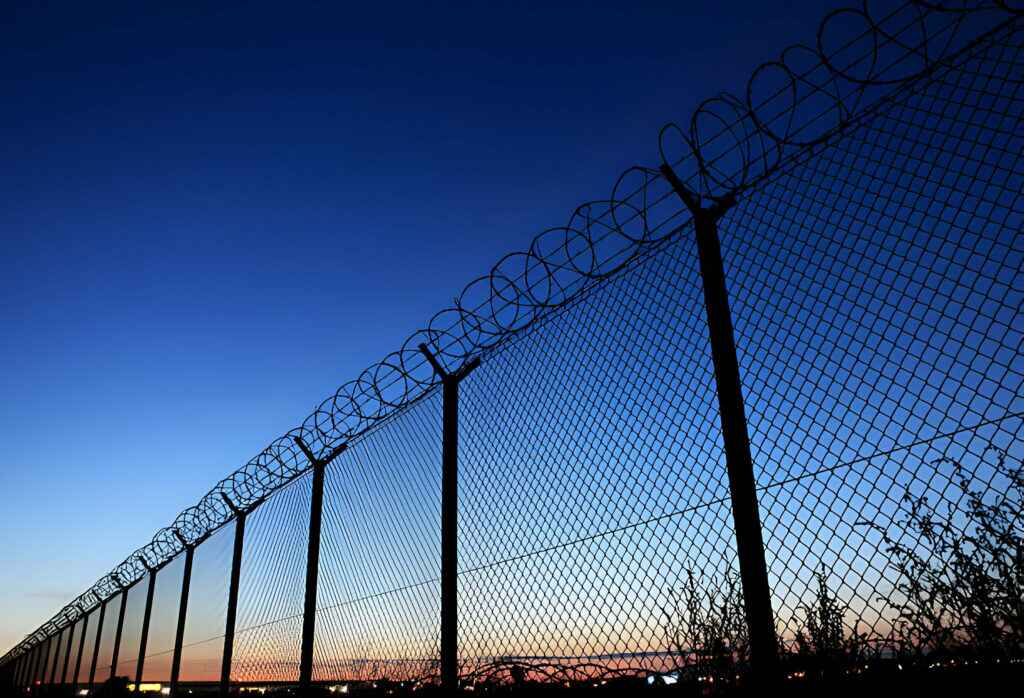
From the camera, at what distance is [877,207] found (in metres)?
3.02

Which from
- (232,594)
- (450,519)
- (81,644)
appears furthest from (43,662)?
(450,519)

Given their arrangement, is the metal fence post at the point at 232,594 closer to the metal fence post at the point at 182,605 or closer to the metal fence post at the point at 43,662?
the metal fence post at the point at 182,605

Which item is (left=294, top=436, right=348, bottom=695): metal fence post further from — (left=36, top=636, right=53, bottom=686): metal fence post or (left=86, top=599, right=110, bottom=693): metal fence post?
(left=36, top=636, right=53, bottom=686): metal fence post

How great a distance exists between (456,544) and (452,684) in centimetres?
88

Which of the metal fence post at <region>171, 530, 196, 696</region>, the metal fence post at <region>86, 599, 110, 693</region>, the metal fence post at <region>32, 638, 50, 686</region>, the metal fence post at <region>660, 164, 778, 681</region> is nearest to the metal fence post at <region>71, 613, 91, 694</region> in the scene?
the metal fence post at <region>86, 599, 110, 693</region>

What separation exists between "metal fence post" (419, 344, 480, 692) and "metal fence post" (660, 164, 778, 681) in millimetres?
2300

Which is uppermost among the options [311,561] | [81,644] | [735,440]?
[81,644]

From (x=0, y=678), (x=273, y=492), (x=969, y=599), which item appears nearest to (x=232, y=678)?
(x=273, y=492)

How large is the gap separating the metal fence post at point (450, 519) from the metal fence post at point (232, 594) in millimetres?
5464

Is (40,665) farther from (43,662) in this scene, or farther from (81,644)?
(81,644)

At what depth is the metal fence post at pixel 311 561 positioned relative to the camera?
22.9 ft

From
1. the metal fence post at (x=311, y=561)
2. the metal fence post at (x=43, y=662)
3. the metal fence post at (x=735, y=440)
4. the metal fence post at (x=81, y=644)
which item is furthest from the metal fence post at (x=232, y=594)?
the metal fence post at (x=43, y=662)

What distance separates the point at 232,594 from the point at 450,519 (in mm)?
5810

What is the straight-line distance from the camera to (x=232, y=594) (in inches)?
381
